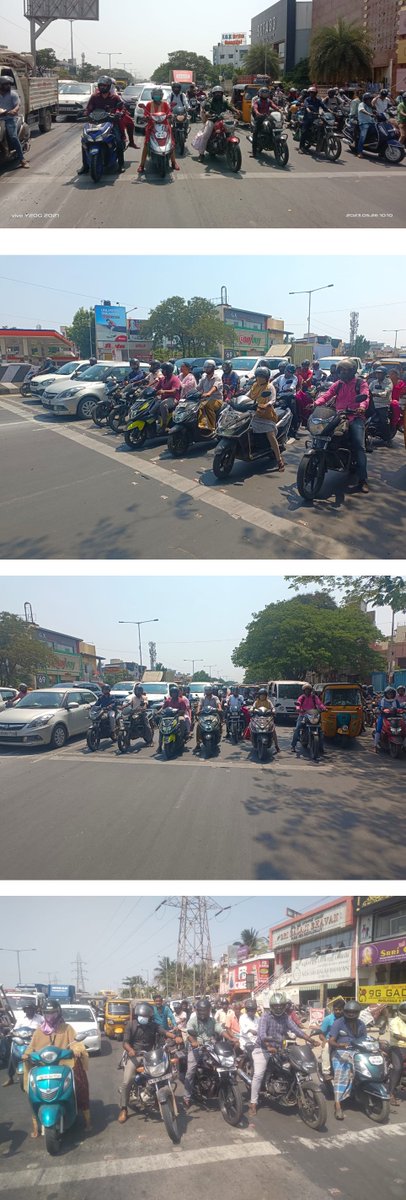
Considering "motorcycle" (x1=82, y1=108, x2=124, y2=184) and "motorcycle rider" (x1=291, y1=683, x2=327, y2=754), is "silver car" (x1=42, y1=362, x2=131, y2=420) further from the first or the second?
"motorcycle rider" (x1=291, y1=683, x2=327, y2=754)

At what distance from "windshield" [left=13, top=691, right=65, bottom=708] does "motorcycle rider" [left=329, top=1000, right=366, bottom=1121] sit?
261cm

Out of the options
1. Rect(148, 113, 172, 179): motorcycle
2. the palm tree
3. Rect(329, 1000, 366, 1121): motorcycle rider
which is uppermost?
the palm tree

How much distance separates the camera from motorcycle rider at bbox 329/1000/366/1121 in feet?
14.1

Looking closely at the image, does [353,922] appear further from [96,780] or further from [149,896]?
[96,780]

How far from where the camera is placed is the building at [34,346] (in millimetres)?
7113

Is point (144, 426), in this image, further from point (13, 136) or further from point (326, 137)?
point (326, 137)

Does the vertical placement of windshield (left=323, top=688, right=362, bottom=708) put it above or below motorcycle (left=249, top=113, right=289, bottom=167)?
below

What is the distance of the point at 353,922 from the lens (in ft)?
15.1

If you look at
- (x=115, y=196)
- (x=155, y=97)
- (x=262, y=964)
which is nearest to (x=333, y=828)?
(x=262, y=964)

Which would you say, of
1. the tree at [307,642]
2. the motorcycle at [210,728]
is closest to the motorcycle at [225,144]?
the tree at [307,642]

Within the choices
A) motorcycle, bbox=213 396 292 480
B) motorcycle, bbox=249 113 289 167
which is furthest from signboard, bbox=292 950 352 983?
motorcycle, bbox=249 113 289 167

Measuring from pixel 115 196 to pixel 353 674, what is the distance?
5576 mm

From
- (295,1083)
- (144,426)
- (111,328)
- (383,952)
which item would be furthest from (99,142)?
(295,1083)

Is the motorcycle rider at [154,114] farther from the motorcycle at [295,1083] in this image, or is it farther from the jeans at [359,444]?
the motorcycle at [295,1083]
